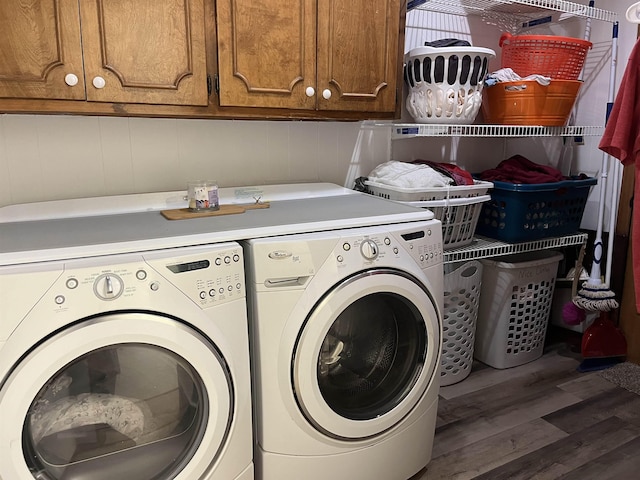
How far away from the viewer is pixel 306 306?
1.38 meters

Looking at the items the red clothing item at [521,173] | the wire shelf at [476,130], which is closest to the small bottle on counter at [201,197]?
the wire shelf at [476,130]

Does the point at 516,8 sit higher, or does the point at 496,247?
the point at 516,8

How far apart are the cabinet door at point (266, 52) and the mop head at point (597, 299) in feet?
5.48

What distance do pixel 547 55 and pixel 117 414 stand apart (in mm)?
2204

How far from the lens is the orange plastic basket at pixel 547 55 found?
2.19 meters

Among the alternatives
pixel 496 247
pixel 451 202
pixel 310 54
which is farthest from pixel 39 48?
pixel 496 247

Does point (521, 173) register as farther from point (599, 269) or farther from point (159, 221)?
point (159, 221)

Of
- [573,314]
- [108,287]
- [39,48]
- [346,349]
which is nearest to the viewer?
[108,287]

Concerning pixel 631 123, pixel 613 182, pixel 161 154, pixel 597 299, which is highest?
pixel 631 123

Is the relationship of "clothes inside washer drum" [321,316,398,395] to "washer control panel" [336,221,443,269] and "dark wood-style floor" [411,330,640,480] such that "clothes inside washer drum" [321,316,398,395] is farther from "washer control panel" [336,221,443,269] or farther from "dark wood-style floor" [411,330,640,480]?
"dark wood-style floor" [411,330,640,480]

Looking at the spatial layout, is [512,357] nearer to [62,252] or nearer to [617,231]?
[617,231]

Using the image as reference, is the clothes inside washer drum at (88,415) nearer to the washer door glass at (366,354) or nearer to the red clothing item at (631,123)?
the washer door glass at (366,354)

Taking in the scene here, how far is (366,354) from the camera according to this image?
1636 mm

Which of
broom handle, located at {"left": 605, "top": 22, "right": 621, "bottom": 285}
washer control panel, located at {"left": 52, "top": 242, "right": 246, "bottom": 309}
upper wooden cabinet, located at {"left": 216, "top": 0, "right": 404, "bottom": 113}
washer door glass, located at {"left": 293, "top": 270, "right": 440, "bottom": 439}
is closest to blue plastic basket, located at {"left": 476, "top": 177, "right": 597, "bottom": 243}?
broom handle, located at {"left": 605, "top": 22, "right": 621, "bottom": 285}
